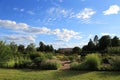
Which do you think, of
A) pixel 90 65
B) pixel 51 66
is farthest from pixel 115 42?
pixel 51 66

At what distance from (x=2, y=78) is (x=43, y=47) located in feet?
128

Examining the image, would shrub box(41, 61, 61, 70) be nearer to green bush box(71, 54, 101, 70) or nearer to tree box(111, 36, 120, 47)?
green bush box(71, 54, 101, 70)

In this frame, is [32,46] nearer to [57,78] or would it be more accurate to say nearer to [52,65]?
[52,65]

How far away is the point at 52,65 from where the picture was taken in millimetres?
17891

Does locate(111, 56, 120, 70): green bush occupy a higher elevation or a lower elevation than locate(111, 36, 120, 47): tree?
lower

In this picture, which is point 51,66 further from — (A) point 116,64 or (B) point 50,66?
(A) point 116,64

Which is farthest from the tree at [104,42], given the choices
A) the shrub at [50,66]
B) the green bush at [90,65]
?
the green bush at [90,65]

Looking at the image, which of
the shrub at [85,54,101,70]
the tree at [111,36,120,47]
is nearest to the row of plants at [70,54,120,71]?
the shrub at [85,54,101,70]

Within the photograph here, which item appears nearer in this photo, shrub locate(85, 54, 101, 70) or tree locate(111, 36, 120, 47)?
shrub locate(85, 54, 101, 70)

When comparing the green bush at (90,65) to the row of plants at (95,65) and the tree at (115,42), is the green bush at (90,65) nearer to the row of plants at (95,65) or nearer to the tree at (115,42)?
the row of plants at (95,65)

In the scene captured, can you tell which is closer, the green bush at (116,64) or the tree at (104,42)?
the green bush at (116,64)

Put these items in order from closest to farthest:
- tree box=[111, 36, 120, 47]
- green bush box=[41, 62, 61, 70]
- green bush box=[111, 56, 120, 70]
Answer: green bush box=[111, 56, 120, 70] → green bush box=[41, 62, 61, 70] → tree box=[111, 36, 120, 47]

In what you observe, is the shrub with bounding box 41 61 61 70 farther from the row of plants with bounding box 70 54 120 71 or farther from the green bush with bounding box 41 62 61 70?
the row of plants with bounding box 70 54 120 71

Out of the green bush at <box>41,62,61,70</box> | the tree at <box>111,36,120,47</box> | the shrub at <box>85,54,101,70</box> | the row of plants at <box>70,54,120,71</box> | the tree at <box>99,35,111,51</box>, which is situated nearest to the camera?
the row of plants at <box>70,54,120,71</box>
